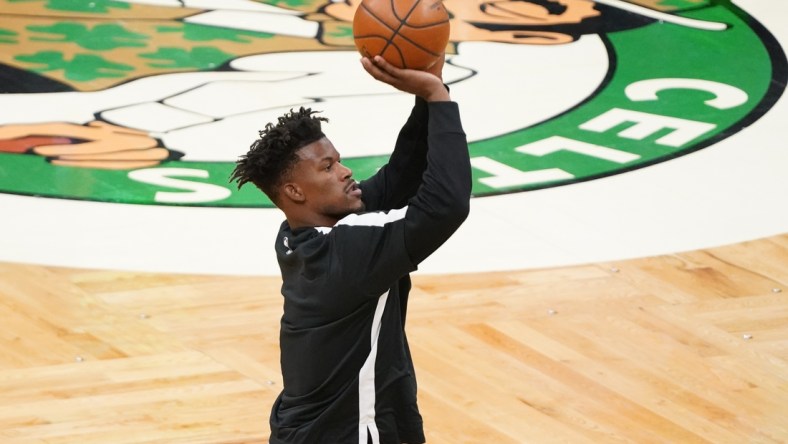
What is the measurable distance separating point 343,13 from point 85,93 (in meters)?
2.10

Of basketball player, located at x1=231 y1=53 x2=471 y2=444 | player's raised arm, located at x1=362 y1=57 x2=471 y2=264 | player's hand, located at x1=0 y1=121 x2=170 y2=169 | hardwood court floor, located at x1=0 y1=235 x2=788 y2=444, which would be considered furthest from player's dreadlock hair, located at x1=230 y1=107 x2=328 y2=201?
player's hand, located at x1=0 y1=121 x2=170 y2=169

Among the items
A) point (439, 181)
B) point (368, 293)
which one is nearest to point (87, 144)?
point (368, 293)

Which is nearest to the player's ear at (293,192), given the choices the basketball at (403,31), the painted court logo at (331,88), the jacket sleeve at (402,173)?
the jacket sleeve at (402,173)

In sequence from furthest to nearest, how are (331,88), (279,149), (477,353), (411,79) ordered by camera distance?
(331,88) → (477,353) → (279,149) → (411,79)

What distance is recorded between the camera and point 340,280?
2557mm

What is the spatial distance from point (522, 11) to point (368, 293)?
6.36 m

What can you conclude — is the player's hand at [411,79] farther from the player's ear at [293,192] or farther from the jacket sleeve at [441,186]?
the player's ear at [293,192]

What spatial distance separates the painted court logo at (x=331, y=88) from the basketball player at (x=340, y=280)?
9.89 ft

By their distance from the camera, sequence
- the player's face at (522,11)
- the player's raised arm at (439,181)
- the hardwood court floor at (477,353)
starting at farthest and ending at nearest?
the player's face at (522,11), the hardwood court floor at (477,353), the player's raised arm at (439,181)

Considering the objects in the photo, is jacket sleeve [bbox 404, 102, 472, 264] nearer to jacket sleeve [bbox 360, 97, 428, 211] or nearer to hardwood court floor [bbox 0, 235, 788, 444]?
jacket sleeve [bbox 360, 97, 428, 211]

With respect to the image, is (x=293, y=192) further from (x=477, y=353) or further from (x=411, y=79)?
(x=477, y=353)

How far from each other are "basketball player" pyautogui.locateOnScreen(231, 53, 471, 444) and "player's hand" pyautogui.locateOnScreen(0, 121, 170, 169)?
11.7ft

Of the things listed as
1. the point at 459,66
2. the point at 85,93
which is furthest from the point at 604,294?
the point at 85,93

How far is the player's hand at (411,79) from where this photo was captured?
8.19ft
